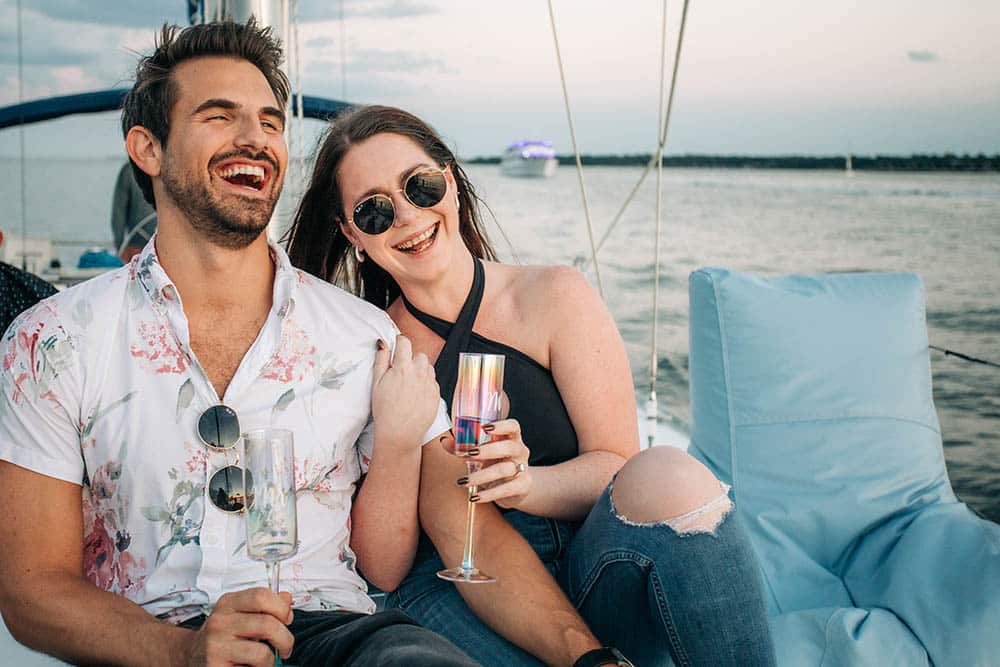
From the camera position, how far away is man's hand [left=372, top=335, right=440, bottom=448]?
1.82m

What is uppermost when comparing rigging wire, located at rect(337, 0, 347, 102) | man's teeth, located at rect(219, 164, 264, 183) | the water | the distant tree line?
the distant tree line

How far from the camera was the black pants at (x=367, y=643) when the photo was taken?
1428mm

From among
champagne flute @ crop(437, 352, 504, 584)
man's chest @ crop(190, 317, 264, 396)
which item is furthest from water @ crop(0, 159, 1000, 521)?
champagne flute @ crop(437, 352, 504, 584)

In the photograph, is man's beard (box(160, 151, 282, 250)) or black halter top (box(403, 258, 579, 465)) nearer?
man's beard (box(160, 151, 282, 250))

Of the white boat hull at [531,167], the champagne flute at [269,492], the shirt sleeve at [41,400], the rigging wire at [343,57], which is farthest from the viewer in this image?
the white boat hull at [531,167]

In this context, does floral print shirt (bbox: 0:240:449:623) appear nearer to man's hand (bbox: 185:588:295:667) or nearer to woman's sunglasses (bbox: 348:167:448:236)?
man's hand (bbox: 185:588:295:667)

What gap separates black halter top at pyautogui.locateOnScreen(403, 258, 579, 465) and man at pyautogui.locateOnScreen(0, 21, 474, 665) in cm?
21

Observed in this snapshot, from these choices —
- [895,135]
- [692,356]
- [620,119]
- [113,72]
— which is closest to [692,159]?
[895,135]

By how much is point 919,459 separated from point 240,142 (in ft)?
6.32

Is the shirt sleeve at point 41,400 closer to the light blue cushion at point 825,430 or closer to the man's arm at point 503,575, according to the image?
the man's arm at point 503,575

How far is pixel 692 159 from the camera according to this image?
1192 inches

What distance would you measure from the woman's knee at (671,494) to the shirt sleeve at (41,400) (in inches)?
38.1

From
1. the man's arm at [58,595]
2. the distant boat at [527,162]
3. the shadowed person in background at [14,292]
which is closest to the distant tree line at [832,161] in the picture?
the distant boat at [527,162]

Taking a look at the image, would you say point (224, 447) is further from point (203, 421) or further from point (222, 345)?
point (222, 345)
